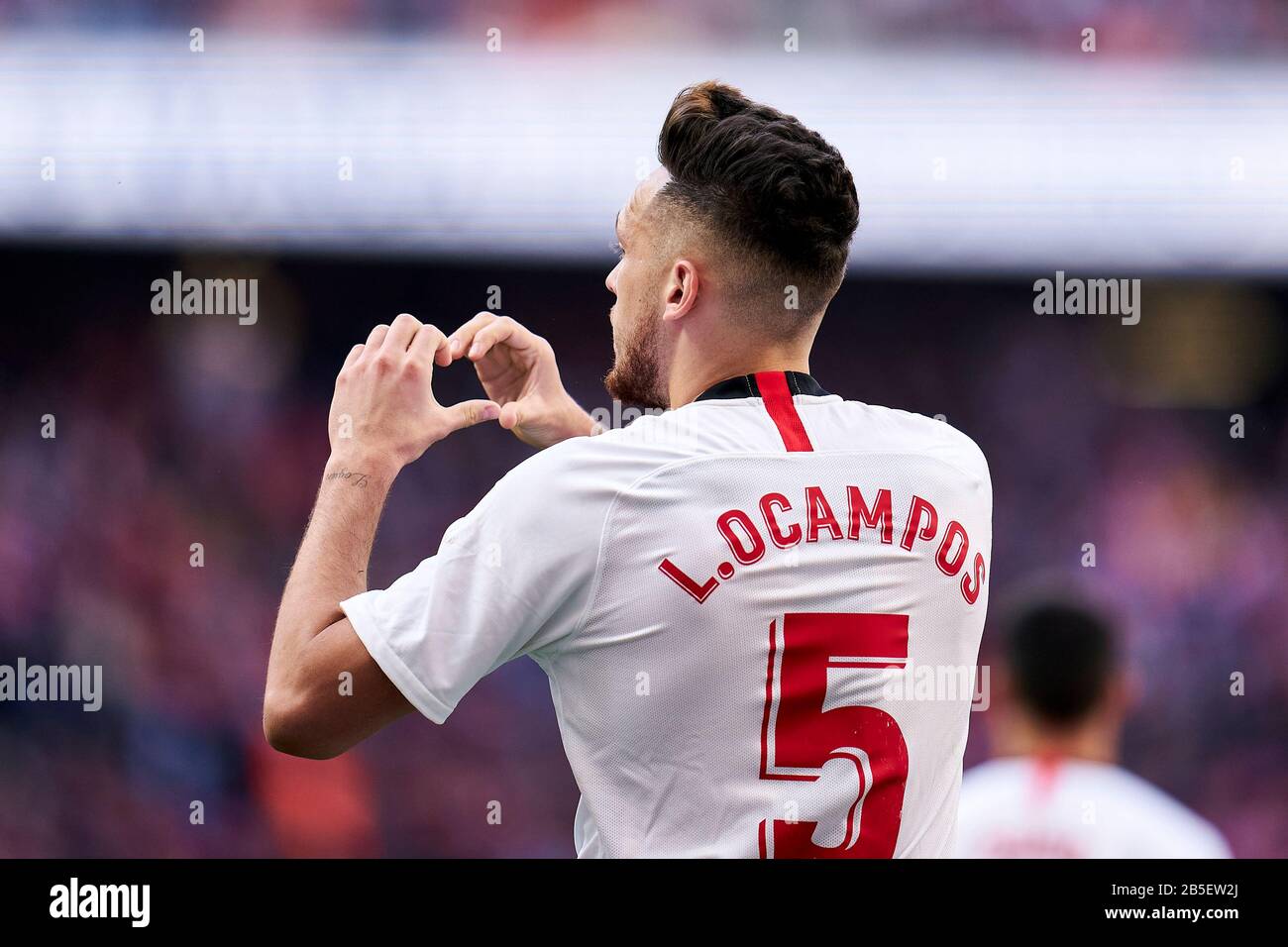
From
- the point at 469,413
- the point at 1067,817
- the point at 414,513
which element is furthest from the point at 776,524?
the point at 414,513

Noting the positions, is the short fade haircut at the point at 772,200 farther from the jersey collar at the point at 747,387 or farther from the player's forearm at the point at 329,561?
the player's forearm at the point at 329,561

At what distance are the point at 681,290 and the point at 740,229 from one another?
12 centimetres

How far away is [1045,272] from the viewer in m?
5.44

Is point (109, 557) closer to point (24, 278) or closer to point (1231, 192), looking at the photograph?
point (24, 278)

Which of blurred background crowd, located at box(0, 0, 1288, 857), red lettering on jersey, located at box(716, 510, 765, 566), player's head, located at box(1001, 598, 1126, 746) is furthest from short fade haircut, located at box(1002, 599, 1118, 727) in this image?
blurred background crowd, located at box(0, 0, 1288, 857)

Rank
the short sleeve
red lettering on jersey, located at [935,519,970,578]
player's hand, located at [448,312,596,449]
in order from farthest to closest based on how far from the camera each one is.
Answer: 1. player's hand, located at [448,312,596,449]
2. red lettering on jersey, located at [935,519,970,578]
3. the short sleeve

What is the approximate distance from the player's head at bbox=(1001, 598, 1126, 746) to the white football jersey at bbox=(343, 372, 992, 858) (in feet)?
4.01

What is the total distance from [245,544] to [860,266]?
333cm

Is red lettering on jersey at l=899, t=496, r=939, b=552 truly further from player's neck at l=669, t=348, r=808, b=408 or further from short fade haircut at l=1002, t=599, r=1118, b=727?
short fade haircut at l=1002, t=599, r=1118, b=727

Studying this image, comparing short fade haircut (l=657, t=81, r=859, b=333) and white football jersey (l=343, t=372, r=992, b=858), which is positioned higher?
short fade haircut (l=657, t=81, r=859, b=333)

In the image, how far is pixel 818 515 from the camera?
144cm

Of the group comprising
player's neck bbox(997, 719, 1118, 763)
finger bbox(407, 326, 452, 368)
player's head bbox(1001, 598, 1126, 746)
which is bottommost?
player's neck bbox(997, 719, 1118, 763)

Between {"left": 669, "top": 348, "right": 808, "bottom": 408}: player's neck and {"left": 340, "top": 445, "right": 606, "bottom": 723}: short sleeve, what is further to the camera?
{"left": 669, "top": 348, "right": 808, "bottom": 408}: player's neck

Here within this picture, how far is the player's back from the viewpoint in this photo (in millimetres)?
1389
